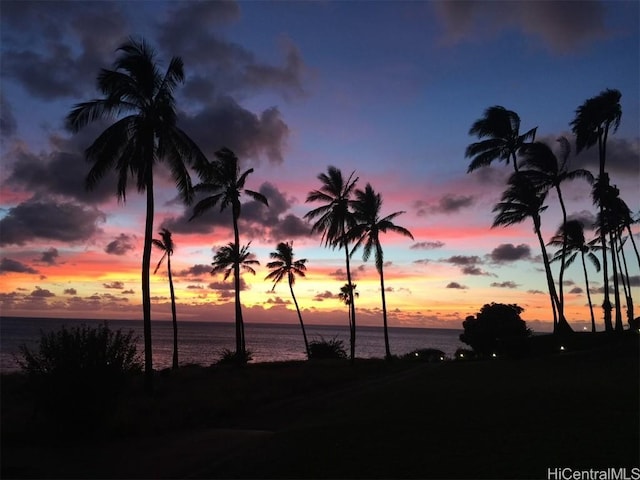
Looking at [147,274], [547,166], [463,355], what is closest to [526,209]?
[547,166]

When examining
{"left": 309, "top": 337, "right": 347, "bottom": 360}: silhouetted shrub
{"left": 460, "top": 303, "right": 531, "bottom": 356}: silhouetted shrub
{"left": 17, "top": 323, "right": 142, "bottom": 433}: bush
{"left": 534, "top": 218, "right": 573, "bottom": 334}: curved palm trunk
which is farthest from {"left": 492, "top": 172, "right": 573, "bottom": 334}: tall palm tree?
Result: {"left": 17, "top": 323, "right": 142, "bottom": 433}: bush

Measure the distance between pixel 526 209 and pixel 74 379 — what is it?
30.8m

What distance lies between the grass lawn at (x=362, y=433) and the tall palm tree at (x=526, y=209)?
52.2 ft

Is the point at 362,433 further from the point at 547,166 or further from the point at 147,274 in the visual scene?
the point at 547,166

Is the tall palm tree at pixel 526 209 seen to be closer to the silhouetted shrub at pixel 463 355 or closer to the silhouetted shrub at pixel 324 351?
the silhouetted shrub at pixel 463 355

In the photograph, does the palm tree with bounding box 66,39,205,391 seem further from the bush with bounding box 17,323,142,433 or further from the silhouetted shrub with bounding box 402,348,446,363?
the silhouetted shrub with bounding box 402,348,446,363

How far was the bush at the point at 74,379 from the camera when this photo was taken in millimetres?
11578

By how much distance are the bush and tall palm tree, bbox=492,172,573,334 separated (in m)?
28.8

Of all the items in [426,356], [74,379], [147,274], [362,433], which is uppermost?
[147,274]

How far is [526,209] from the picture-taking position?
35.0 metres

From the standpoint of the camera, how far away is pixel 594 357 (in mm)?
22719

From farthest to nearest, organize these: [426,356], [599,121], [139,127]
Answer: [426,356]
[599,121]
[139,127]

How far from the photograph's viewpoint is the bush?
456 inches

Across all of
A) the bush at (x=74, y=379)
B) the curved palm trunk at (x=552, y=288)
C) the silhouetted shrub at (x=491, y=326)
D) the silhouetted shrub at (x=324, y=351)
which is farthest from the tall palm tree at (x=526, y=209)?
the bush at (x=74, y=379)
